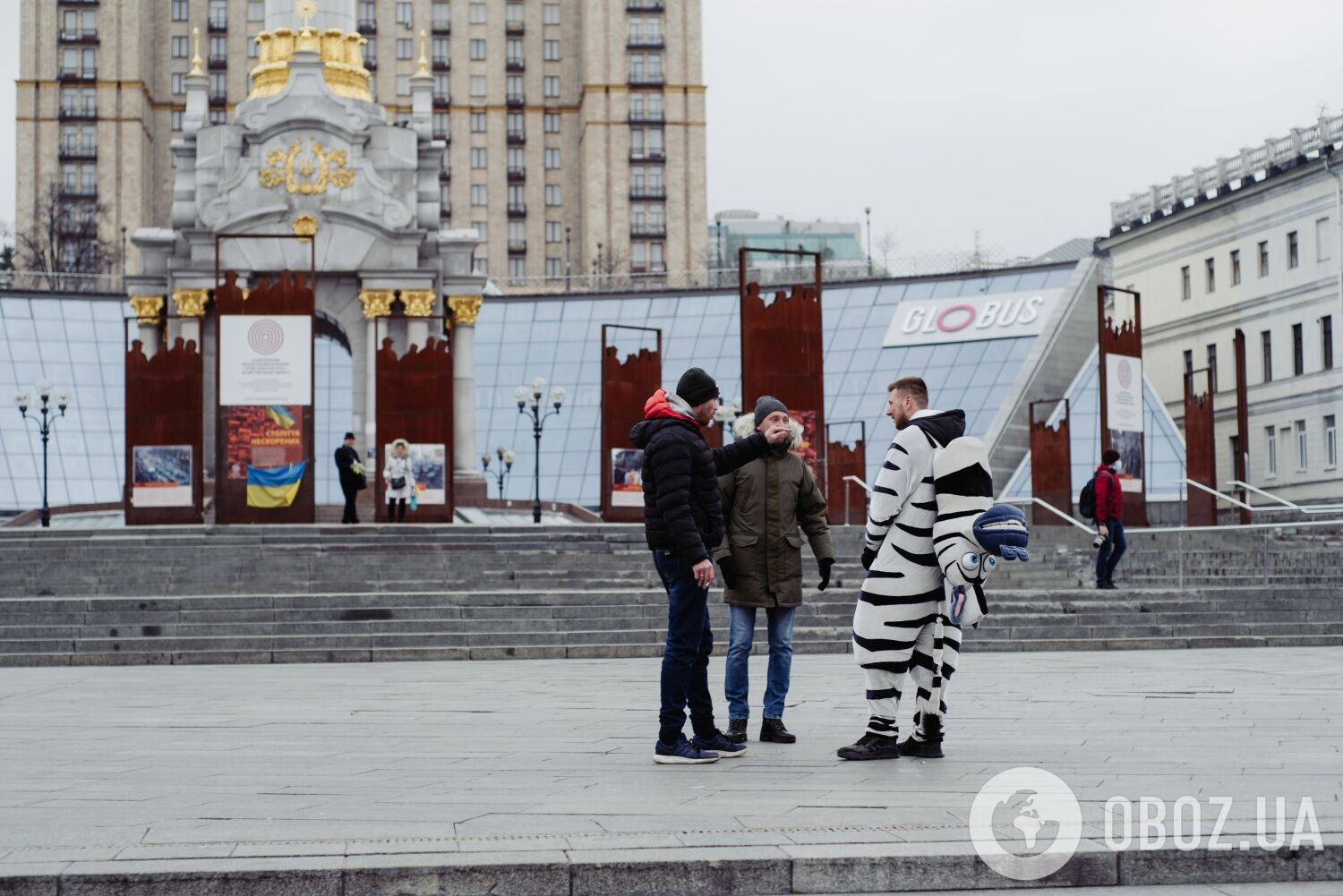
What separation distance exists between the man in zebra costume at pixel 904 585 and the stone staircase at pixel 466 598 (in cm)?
1017

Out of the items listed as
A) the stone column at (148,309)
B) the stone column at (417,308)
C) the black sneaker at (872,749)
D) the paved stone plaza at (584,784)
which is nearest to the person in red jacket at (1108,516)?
the paved stone plaza at (584,784)

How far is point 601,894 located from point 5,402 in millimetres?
53134

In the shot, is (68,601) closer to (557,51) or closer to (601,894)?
(601,894)

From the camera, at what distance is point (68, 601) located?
20141mm

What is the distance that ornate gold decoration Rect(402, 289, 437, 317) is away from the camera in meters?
41.5

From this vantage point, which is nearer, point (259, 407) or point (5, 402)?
point (259, 407)

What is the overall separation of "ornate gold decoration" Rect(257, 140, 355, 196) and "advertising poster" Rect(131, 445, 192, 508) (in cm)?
1364

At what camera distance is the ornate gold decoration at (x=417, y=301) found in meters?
41.5

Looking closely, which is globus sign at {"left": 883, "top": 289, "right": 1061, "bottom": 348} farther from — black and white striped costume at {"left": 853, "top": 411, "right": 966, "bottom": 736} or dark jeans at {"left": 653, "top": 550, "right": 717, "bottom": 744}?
dark jeans at {"left": 653, "top": 550, "right": 717, "bottom": 744}

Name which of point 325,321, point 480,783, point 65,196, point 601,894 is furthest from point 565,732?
point 65,196

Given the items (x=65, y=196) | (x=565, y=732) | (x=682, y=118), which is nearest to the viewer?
(x=565, y=732)

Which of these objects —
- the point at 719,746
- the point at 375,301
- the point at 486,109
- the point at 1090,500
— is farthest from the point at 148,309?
the point at 486,109

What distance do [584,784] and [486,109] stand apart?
341 feet

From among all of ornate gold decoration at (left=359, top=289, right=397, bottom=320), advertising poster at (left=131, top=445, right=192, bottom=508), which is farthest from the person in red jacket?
ornate gold decoration at (left=359, top=289, right=397, bottom=320)
